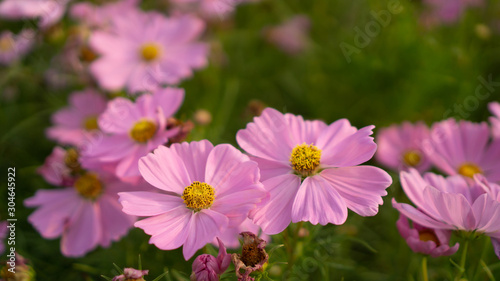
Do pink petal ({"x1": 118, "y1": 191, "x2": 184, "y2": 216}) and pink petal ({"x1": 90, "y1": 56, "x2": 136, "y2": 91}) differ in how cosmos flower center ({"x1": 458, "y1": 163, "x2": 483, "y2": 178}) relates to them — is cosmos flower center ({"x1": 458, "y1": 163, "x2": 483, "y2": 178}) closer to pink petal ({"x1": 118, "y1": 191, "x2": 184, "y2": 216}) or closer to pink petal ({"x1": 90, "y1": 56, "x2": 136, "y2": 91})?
pink petal ({"x1": 118, "y1": 191, "x2": 184, "y2": 216})

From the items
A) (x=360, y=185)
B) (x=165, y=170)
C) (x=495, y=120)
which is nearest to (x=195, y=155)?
(x=165, y=170)

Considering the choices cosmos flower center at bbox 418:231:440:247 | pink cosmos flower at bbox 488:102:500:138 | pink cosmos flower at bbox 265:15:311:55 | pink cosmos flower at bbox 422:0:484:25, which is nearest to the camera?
cosmos flower center at bbox 418:231:440:247

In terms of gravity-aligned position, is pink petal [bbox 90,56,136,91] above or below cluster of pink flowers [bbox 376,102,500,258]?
above

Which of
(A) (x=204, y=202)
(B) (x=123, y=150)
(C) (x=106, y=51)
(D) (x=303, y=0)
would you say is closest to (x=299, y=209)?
(A) (x=204, y=202)

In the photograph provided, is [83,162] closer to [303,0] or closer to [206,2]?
[206,2]

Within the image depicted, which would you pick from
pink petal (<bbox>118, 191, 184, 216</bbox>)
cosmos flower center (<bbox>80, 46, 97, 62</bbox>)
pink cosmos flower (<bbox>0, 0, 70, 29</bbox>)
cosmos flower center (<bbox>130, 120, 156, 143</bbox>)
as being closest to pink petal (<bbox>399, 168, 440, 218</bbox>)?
pink petal (<bbox>118, 191, 184, 216</bbox>)

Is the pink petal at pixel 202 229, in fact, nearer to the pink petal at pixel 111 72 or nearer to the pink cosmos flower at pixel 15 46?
the pink petal at pixel 111 72

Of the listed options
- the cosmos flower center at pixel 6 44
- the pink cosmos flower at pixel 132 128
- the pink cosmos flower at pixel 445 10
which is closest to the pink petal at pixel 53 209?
the pink cosmos flower at pixel 132 128
